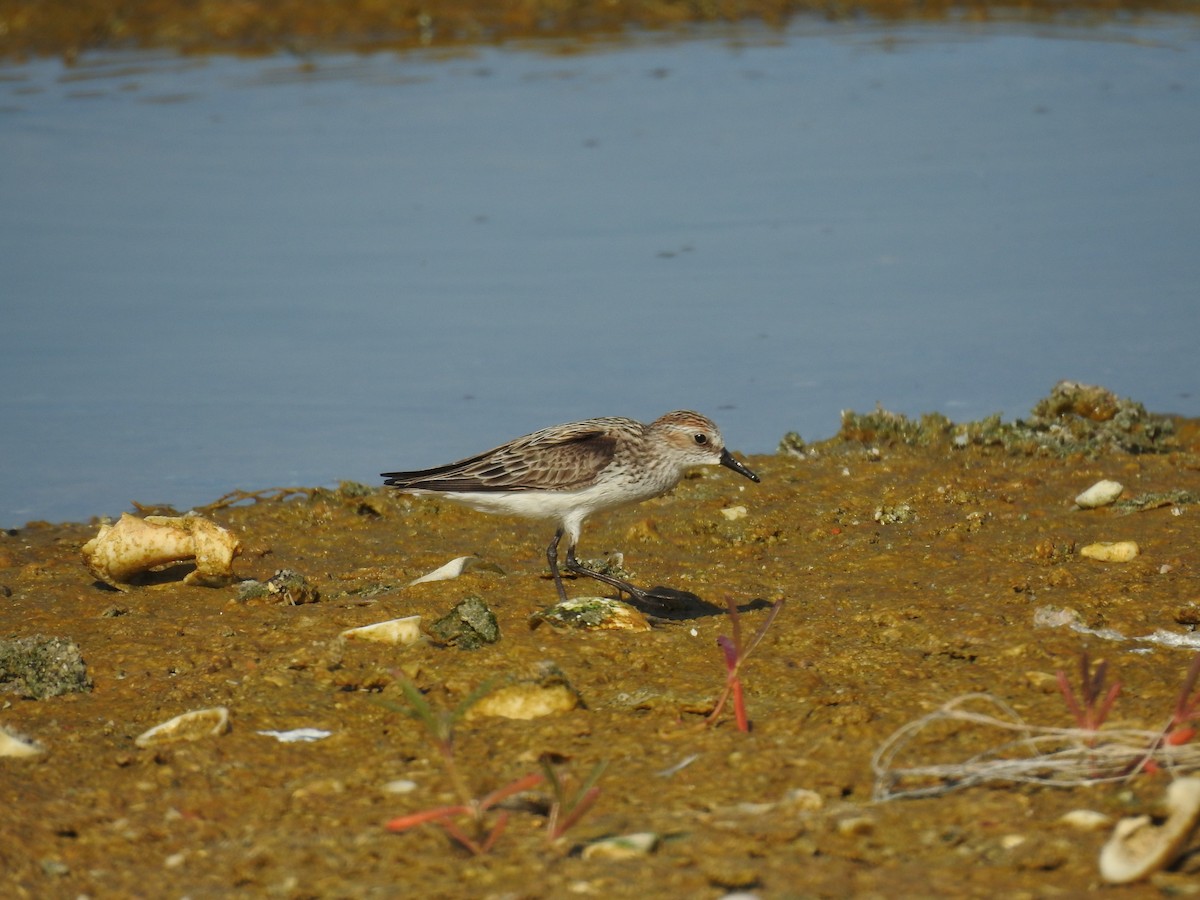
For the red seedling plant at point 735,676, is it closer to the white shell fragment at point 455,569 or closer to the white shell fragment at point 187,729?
the white shell fragment at point 187,729

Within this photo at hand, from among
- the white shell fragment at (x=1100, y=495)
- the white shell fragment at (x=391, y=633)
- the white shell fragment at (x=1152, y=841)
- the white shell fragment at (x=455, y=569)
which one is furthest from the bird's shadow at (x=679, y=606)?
the white shell fragment at (x=1152, y=841)

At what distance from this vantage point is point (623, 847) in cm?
487

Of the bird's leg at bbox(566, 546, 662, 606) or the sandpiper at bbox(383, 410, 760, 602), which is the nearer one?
the bird's leg at bbox(566, 546, 662, 606)

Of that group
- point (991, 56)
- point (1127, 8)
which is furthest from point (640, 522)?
point (1127, 8)

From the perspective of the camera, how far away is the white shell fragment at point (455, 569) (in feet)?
26.5

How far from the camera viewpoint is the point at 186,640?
7219mm

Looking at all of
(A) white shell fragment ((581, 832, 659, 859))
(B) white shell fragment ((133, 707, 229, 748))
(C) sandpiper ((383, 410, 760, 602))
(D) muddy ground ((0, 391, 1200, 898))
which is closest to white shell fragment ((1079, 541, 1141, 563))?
(D) muddy ground ((0, 391, 1200, 898))

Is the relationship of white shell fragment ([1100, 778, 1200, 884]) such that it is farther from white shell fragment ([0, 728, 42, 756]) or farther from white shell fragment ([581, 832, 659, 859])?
white shell fragment ([0, 728, 42, 756])

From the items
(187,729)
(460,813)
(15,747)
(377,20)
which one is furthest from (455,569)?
(377,20)

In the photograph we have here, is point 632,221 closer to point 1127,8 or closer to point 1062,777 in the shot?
point 1062,777

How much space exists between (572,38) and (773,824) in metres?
20.8

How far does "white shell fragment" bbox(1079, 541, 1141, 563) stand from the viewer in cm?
820

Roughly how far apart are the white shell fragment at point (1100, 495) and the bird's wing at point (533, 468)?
9.41 feet

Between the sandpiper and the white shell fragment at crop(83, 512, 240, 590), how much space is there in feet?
3.23
